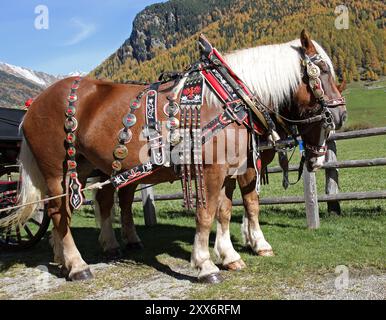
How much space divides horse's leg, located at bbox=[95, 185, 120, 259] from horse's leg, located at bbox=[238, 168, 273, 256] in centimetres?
174

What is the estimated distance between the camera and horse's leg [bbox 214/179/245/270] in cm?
438

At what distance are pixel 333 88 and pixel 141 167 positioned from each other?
1967 mm

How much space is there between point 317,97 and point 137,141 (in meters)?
1.77

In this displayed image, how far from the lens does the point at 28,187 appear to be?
15.8 feet

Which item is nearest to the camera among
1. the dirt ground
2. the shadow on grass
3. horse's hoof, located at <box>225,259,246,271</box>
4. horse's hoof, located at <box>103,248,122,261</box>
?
the dirt ground

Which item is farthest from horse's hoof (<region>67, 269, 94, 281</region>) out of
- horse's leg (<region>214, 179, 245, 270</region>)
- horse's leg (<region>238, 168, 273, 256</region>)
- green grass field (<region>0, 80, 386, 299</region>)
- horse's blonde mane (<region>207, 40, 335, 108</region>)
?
horse's blonde mane (<region>207, 40, 335, 108</region>)

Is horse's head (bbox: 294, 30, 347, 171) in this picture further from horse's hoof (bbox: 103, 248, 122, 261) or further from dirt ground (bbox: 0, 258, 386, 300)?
horse's hoof (bbox: 103, 248, 122, 261)

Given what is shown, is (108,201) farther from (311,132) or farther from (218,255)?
(311,132)

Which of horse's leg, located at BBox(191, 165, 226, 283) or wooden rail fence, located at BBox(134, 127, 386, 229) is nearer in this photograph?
horse's leg, located at BBox(191, 165, 226, 283)

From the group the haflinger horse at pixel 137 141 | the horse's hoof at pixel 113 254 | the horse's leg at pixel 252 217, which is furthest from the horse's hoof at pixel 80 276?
the horse's leg at pixel 252 217

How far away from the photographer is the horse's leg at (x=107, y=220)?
17.8 ft

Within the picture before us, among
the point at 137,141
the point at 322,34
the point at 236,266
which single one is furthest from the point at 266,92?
the point at 322,34
